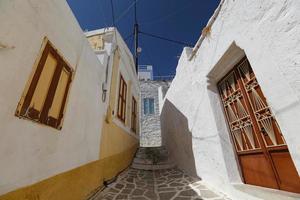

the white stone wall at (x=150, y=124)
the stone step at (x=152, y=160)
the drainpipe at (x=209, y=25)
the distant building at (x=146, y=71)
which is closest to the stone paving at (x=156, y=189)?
the stone step at (x=152, y=160)

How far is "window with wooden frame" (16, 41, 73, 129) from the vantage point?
211cm

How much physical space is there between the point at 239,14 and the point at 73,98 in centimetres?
355

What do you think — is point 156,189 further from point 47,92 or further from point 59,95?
point 47,92

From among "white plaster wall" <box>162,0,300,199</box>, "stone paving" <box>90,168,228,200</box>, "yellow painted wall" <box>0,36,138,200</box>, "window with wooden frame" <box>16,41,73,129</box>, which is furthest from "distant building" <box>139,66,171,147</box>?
"window with wooden frame" <box>16,41,73,129</box>

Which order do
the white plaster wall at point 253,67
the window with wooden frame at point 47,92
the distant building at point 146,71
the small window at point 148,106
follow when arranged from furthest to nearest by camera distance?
the distant building at point 146,71 → the small window at point 148,106 → the window with wooden frame at point 47,92 → the white plaster wall at point 253,67

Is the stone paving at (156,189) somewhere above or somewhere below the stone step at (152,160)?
below

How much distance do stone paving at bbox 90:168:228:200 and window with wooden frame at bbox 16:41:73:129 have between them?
217 cm

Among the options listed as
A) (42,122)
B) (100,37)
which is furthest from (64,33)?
(100,37)

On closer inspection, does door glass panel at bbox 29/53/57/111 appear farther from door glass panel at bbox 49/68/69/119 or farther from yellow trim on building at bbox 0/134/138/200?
yellow trim on building at bbox 0/134/138/200

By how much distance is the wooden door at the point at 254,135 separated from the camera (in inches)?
93.8

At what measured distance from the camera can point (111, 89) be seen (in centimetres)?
534

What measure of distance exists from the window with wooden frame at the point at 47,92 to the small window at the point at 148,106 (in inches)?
424

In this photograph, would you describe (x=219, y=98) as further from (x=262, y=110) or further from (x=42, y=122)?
(x=42, y=122)

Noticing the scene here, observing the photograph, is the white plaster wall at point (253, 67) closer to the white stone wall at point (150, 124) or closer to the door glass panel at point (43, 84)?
the door glass panel at point (43, 84)
